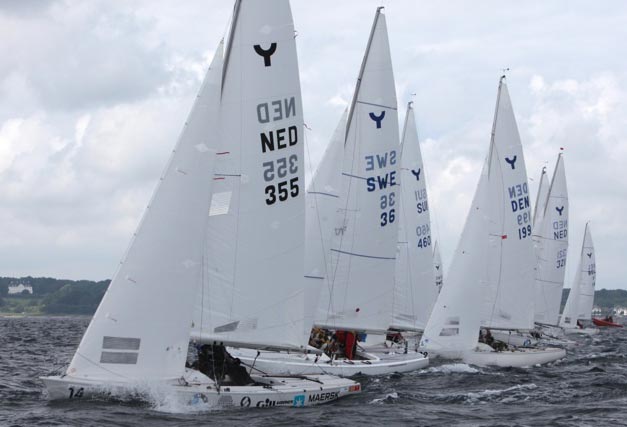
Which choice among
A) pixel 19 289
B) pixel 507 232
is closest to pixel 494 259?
pixel 507 232

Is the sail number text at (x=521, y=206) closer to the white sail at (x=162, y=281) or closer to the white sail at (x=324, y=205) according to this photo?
the white sail at (x=324, y=205)

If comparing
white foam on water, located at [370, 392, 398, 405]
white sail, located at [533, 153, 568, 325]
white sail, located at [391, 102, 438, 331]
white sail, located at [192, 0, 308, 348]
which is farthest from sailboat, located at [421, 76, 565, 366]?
white sail, located at [533, 153, 568, 325]

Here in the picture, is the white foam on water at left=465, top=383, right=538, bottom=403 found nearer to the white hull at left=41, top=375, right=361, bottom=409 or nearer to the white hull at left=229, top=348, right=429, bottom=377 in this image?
the white hull at left=41, top=375, right=361, bottom=409

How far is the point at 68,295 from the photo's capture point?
149 metres

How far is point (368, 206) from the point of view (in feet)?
85.0

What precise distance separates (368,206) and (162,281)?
11.0 metres

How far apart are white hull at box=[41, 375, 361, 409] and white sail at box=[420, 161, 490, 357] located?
9899 millimetres

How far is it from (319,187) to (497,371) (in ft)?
24.8

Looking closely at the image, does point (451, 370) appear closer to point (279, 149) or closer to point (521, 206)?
point (521, 206)

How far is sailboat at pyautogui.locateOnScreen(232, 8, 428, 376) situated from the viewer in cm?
2528

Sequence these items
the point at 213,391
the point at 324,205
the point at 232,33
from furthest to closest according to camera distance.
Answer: the point at 324,205, the point at 232,33, the point at 213,391

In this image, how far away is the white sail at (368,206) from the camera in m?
25.3

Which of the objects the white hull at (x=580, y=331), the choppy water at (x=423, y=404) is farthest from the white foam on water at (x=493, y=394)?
the white hull at (x=580, y=331)

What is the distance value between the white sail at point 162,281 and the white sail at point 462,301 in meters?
13.7
